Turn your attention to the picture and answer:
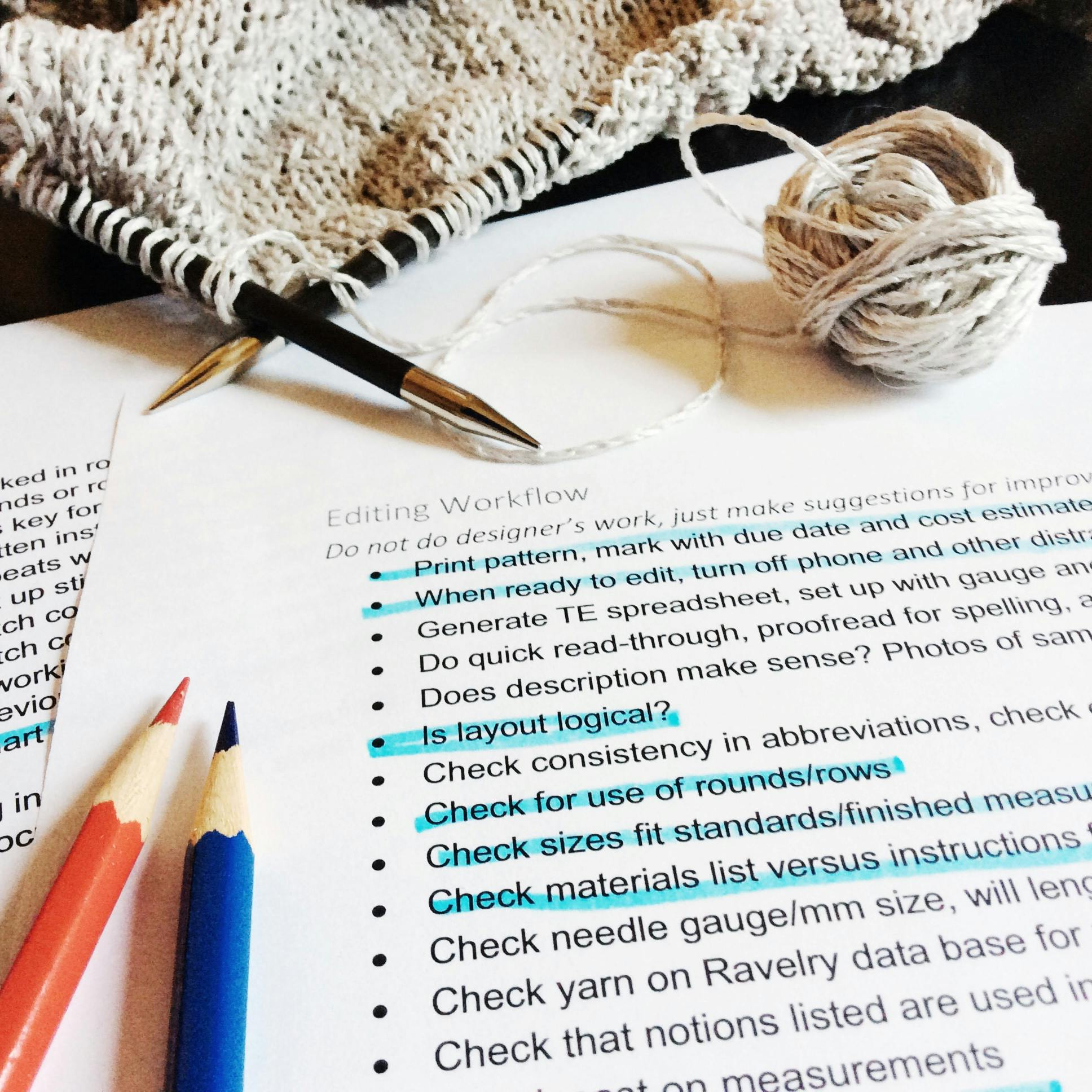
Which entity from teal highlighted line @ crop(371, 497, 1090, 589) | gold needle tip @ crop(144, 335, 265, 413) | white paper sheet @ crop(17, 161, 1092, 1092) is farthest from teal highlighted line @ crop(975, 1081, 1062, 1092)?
gold needle tip @ crop(144, 335, 265, 413)

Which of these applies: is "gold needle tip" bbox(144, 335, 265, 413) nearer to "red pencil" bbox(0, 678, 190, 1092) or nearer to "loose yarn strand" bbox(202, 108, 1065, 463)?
"loose yarn strand" bbox(202, 108, 1065, 463)

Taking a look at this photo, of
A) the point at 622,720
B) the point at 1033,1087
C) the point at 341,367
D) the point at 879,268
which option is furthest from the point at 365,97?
the point at 1033,1087

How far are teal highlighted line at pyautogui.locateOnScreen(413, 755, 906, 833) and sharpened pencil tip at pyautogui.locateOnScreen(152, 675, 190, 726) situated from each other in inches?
4.3

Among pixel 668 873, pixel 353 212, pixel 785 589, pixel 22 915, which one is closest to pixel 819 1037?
pixel 668 873

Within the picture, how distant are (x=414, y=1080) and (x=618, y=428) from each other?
1.02 feet

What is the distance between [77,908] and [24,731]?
0.33ft

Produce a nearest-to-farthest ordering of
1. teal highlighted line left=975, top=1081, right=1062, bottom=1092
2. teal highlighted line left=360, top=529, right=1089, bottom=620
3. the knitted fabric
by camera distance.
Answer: teal highlighted line left=975, top=1081, right=1062, bottom=1092 < teal highlighted line left=360, top=529, right=1089, bottom=620 < the knitted fabric

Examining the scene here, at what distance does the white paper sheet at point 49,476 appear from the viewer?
37cm

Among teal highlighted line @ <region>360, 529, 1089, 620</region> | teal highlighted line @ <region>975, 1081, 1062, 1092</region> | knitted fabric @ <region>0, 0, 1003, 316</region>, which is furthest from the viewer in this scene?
knitted fabric @ <region>0, 0, 1003, 316</region>

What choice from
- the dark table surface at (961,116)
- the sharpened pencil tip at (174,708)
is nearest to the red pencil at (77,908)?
the sharpened pencil tip at (174,708)

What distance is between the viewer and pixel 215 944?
0.30 m

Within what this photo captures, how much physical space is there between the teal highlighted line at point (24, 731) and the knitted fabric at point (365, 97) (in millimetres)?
259

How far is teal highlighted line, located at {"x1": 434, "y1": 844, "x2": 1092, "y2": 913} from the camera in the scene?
319 mm

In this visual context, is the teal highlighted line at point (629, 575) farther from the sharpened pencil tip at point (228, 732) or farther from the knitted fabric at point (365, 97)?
the knitted fabric at point (365, 97)
